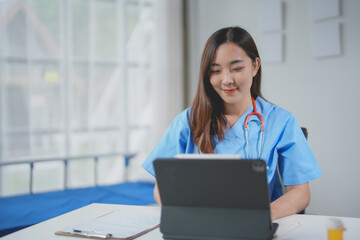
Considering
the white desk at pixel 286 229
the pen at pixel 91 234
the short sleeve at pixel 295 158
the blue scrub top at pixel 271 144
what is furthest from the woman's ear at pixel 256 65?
the pen at pixel 91 234

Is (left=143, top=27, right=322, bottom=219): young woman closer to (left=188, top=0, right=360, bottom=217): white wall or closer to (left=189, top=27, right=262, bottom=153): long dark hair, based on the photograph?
(left=189, top=27, right=262, bottom=153): long dark hair

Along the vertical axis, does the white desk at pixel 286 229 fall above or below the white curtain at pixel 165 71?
below

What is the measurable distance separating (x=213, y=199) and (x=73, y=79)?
2.56 metres

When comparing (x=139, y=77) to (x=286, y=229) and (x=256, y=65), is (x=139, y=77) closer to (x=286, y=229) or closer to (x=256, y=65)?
(x=256, y=65)

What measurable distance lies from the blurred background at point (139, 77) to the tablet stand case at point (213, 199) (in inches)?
77.7

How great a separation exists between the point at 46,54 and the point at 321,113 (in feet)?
7.31

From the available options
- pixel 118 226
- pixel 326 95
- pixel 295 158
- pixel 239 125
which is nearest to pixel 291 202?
pixel 295 158

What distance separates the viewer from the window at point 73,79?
2.88m

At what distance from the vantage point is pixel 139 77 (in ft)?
11.5

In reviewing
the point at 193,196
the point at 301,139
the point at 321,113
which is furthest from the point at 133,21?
the point at 193,196

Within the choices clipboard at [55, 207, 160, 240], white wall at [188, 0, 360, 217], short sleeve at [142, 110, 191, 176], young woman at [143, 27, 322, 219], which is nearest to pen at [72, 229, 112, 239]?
clipboard at [55, 207, 160, 240]

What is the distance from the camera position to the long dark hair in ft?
4.45

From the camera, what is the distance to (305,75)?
2803 mm

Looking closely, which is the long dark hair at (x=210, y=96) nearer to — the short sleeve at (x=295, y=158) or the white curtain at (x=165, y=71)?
the short sleeve at (x=295, y=158)
